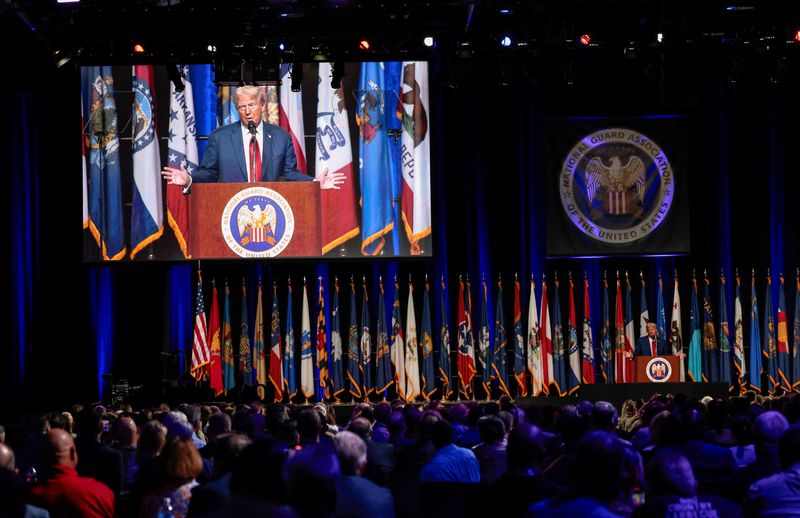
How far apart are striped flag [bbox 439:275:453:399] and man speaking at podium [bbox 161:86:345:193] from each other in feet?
10.4

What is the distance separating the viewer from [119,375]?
19828mm

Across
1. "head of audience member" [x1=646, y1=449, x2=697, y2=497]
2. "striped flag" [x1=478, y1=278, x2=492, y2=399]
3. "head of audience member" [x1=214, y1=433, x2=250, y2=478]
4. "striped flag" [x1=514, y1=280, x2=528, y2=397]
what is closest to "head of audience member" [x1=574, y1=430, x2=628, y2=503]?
"head of audience member" [x1=646, y1=449, x2=697, y2=497]

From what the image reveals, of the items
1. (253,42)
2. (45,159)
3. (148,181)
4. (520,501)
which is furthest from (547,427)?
(45,159)

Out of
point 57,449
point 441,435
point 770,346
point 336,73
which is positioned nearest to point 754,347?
point 770,346

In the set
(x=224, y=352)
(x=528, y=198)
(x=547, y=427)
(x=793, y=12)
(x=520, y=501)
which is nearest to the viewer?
(x=520, y=501)

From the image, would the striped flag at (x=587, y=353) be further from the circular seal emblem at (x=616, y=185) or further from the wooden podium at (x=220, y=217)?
the wooden podium at (x=220, y=217)

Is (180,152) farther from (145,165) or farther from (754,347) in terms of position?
(754,347)

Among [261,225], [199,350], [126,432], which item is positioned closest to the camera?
[126,432]

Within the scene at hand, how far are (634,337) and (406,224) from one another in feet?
16.2

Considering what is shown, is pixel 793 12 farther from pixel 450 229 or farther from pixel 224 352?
pixel 224 352

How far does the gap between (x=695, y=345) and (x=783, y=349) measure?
151cm

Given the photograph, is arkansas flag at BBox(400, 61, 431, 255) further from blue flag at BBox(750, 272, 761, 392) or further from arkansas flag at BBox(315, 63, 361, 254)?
blue flag at BBox(750, 272, 761, 392)

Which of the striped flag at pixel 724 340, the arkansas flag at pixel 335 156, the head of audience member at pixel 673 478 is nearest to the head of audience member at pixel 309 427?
A: the head of audience member at pixel 673 478

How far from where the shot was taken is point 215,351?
63.4 feet
